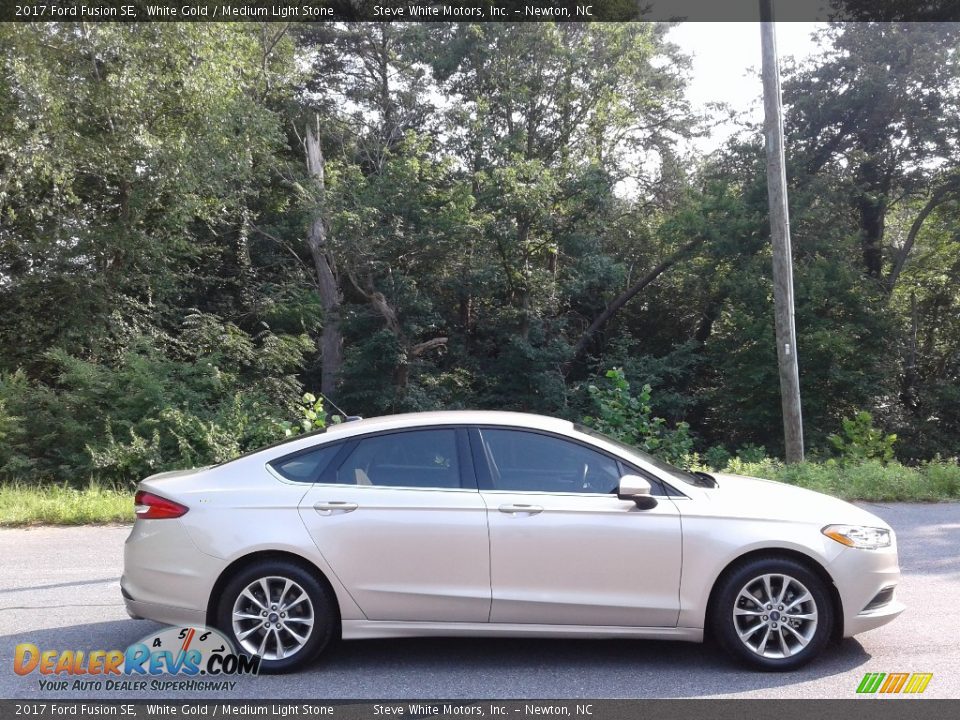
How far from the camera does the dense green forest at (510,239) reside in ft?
71.7

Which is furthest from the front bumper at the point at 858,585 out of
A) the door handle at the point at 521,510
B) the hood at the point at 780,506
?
the door handle at the point at 521,510

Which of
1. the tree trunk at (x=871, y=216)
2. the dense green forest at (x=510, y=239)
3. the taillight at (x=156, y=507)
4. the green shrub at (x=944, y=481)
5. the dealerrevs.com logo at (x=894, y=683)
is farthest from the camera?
the tree trunk at (x=871, y=216)

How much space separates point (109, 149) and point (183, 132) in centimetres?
159

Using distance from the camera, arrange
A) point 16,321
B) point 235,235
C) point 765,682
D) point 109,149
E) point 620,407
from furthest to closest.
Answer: point 235,235 → point 16,321 → point 109,149 → point 620,407 → point 765,682

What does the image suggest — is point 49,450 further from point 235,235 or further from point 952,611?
point 952,611

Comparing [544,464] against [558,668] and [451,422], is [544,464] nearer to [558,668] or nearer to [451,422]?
[451,422]

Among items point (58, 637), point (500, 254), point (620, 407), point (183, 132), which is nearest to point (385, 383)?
point (500, 254)

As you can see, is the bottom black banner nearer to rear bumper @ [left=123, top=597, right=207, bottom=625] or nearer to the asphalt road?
the asphalt road

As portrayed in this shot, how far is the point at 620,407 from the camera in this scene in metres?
13.6

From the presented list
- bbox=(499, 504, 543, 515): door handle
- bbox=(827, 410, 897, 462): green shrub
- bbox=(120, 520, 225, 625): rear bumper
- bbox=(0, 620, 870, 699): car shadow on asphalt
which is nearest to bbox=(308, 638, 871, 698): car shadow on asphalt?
bbox=(0, 620, 870, 699): car shadow on asphalt

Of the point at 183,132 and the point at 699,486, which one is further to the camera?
the point at 183,132

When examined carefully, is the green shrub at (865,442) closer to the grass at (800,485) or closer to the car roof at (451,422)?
the grass at (800,485)

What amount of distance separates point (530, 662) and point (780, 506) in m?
1.83

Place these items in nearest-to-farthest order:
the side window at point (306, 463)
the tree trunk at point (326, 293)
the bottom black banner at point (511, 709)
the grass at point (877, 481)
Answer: the bottom black banner at point (511, 709), the side window at point (306, 463), the grass at point (877, 481), the tree trunk at point (326, 293)
